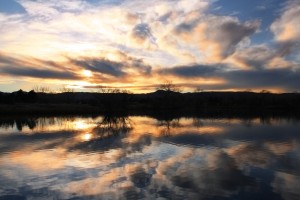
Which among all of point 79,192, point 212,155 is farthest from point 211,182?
point 212,155

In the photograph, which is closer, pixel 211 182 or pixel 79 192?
pixel 79 192

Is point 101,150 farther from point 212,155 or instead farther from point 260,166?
point 260,166

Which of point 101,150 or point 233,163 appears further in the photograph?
point 101,150

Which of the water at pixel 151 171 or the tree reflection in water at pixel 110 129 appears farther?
the tree reflection in water at pixel 110 129

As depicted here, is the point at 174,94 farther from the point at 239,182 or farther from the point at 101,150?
the point at 239,182

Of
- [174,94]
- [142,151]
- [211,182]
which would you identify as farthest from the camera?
[174,94]

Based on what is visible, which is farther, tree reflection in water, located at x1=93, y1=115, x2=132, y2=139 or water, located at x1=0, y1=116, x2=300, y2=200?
tree reflection in water, located at x1=93, y1=115, x2=132, y2=139

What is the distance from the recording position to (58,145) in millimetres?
22406

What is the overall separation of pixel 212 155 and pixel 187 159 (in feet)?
6.54

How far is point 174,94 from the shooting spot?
395ft

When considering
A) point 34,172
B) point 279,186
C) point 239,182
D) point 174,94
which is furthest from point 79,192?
point 174,94

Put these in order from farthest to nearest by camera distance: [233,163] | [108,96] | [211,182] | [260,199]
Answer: [108,96]
[233,163]
[211,182]
[260,199]

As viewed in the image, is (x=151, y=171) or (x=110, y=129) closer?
(x=151, y=171)

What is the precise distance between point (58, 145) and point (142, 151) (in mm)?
6590
